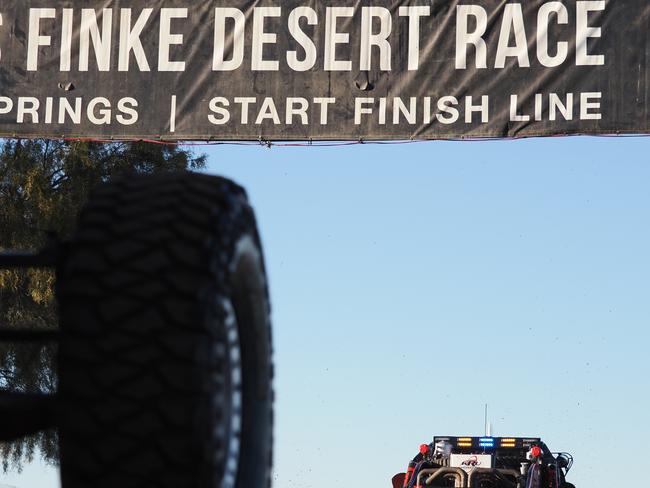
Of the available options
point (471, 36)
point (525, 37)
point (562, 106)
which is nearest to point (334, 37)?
point (471, 36)

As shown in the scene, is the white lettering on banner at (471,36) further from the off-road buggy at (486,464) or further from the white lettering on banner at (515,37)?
the off-road buggy at (486,464)

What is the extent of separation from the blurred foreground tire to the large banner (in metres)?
10.6

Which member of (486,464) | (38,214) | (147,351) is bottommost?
(486,464)

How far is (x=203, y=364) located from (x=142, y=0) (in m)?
11.7

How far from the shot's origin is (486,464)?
22.1 m

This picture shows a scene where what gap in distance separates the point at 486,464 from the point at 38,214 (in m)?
11.0

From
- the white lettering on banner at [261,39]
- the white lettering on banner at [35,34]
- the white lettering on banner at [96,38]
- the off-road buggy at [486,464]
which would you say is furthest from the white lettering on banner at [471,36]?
the off-road buggy at [486,464]

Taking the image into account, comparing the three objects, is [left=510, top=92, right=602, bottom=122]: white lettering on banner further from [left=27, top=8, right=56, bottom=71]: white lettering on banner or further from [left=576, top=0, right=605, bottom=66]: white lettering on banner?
[left=27, top=8, right=56, bottom=71]: white lettering on banner

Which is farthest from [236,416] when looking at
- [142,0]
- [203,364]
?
[142,0]

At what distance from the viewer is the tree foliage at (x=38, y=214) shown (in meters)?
28.3

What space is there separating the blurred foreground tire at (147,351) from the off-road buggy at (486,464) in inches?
721

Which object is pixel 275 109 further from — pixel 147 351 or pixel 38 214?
pixel 38 214

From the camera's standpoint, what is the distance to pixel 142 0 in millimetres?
14594

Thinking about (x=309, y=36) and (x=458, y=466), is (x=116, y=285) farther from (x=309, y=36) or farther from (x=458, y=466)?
(x=458, y=466)
